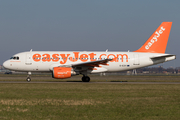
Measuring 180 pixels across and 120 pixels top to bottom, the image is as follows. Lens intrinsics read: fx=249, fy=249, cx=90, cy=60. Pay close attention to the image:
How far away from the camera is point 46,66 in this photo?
32.8 metres

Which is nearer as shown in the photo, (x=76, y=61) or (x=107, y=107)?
(x=107, y=107)

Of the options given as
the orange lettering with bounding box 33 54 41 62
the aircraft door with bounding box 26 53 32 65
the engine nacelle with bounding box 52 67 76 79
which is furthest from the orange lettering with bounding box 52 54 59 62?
the aircraft door with bounding box 26 53 32 65

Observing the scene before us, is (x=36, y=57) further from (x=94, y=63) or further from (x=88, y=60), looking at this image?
(x=94, y=63)

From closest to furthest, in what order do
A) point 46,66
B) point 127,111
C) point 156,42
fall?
point 127,111
point 46,66
point 156,42

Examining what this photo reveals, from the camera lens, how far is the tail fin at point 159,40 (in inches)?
1391

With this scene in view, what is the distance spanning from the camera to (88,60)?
33.4 metres

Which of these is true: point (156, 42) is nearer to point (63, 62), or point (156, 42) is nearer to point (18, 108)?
point (63, 62)

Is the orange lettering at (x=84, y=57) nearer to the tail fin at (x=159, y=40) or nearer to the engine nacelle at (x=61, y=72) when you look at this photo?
the engine nacelle at (x=61, y=72)

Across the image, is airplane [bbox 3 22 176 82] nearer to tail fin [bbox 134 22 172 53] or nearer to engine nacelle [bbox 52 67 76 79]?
tail fin [bbox 134 22 172 53]

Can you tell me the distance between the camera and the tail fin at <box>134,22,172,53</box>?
3534 centimetres

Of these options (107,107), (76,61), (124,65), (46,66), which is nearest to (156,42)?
(124,65)

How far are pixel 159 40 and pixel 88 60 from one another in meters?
10.7

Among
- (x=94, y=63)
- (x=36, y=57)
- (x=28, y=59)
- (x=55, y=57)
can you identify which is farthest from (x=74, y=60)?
(x=28, y=59)

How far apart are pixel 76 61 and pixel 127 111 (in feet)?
73.9
